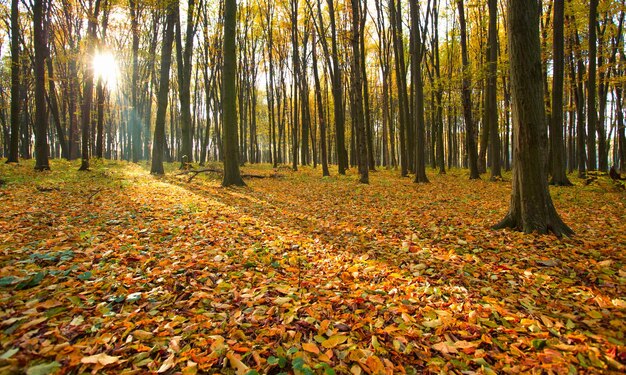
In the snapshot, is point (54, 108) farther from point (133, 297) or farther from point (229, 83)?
point (133, 297)

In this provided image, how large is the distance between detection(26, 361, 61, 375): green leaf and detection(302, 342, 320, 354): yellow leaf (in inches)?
59.7

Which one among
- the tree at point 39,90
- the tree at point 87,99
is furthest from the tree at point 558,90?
the tree at point 39,90

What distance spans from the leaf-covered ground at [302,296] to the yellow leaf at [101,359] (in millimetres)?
11

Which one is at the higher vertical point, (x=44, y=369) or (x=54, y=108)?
(x=54, y=108)

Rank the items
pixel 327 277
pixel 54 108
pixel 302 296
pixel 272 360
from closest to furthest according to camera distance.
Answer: pixel 272 360 < pixel 302 296 < pixel 327 277 < pixel 54 108

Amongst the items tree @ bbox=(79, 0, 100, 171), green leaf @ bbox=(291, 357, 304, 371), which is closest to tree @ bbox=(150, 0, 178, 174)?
tree @ bbox=(79, 0, 100, 171)

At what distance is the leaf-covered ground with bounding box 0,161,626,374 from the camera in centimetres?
203

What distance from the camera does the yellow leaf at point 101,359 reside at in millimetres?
1859

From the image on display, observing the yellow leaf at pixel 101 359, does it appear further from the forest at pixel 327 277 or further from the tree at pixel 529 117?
the tree at pixel 529 117

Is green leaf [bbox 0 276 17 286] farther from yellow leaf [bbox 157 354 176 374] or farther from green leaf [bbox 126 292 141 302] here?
yellow leaf [bbox 157 354 176 374]

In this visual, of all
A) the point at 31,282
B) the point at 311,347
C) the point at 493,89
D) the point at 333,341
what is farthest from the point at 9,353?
the point at 493,89

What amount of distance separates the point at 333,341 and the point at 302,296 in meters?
0.76

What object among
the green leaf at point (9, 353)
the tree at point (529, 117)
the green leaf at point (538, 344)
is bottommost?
the green leaf at point (538, 344)

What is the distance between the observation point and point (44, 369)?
1.74 meters
